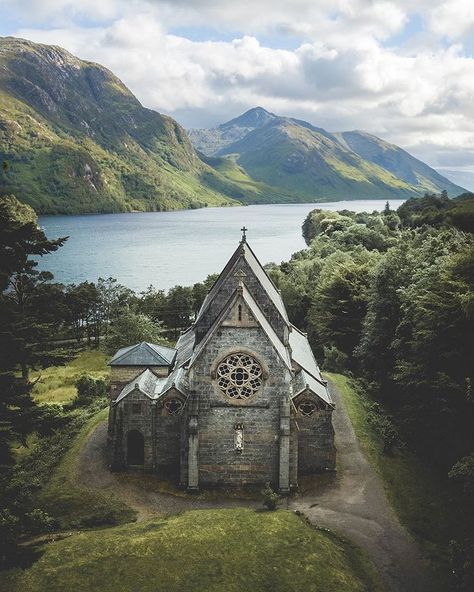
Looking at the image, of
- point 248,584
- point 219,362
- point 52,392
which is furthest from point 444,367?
point 52,392

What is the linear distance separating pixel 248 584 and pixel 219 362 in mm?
11997

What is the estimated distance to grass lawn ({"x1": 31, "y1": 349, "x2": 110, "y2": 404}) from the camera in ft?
176

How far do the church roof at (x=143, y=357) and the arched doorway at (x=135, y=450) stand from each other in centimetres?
542

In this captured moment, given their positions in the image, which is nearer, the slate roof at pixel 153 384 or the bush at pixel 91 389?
the slate roof at pixel 153 384

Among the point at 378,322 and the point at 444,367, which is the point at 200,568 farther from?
the point at 378,322

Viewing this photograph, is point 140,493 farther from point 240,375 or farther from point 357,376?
point 357,376

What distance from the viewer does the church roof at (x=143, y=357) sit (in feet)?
120

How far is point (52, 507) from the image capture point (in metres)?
28.4

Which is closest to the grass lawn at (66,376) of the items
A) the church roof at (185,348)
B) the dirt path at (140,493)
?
the church roof at (185,348)

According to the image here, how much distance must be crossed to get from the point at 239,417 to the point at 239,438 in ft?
4.00

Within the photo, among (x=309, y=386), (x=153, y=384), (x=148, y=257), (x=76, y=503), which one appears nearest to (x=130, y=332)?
(x=153, y=384)

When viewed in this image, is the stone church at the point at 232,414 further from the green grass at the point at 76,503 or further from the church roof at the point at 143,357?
the church roof at the point at 143,357

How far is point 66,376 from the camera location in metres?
62.7

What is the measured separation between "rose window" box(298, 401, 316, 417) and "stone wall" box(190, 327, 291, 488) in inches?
113
